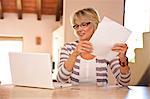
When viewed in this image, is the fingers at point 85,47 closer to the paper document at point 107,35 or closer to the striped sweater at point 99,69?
the paper document at point 107,35

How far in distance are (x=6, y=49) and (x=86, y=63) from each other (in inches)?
227

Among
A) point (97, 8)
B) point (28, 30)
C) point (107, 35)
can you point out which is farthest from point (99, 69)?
point (28, 30)

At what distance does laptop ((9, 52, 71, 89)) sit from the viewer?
1364 mm

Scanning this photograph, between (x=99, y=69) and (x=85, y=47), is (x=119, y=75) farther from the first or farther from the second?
(x=85, y=47)

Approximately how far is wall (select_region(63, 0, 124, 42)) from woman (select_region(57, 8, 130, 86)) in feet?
5.95

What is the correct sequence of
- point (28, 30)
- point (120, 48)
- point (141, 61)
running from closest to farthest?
point (120, 48), point (141, 61), point (28, 30)

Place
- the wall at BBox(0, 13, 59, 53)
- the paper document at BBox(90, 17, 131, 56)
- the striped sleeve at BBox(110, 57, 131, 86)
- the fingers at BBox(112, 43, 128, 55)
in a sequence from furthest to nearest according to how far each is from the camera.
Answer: the wall at BBox(0, 13, 59, 53) → the striped sleeve at BBox(110, 57, 131, 86) → the fingers at BBox(112, 43, 128, 55) → the paper document at BBox(90, 17, 131, 56)

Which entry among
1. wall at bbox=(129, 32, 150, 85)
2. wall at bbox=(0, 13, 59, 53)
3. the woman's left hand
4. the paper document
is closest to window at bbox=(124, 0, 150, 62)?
wall at bbox=(129, 32, 150, 85)

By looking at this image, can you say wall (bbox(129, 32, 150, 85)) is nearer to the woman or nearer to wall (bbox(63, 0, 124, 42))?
the woman

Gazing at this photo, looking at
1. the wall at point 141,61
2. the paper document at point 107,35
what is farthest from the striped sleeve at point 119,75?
the wall at point 141,61

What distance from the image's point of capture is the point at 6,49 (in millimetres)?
7219

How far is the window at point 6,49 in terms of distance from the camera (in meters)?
7.11

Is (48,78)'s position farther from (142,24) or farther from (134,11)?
(134,11)

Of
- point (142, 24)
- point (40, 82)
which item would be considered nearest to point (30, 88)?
point (40, 82)
